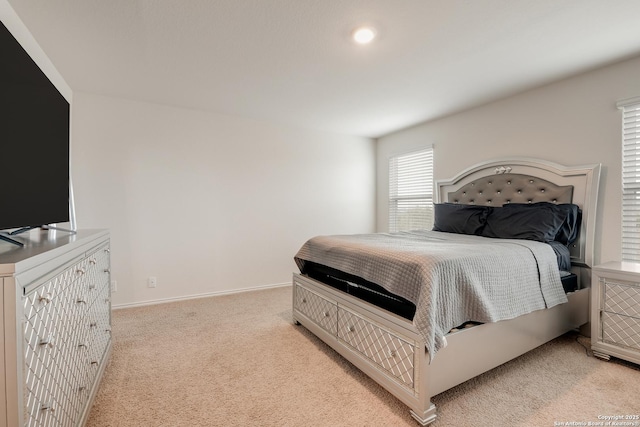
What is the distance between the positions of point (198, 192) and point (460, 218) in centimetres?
302

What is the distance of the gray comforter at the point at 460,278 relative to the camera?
154 centimetres

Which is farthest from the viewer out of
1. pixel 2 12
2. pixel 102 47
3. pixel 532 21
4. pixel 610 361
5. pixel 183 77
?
pixel 183 77

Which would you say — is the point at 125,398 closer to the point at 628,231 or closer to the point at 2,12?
the point at 2,12

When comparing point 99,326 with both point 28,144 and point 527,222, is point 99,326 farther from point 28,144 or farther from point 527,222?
Result: point 527,222

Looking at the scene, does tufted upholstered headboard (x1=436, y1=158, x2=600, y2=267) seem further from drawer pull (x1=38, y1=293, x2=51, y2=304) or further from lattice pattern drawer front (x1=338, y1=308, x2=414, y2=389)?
drawer pull (x1=38, y1=293, x2=51, y2=304)

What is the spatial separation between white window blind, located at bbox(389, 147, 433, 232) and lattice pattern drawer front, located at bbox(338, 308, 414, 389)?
254cm

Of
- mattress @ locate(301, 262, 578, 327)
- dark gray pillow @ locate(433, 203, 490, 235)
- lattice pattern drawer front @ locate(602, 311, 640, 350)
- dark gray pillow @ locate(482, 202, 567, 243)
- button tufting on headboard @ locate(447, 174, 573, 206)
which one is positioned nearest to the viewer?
mattress @ locate(301, 262, 578, 327)

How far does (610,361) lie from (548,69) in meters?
2.30

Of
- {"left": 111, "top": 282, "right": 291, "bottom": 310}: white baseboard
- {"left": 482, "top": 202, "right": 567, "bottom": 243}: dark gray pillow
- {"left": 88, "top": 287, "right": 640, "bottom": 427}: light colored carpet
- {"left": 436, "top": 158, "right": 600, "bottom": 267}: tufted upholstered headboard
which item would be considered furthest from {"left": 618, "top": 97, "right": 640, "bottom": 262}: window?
{"left": 111, "top": 282, "right": 291, "bottom": 310}: white baseboard

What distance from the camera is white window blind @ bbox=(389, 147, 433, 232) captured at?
4148 millimetres

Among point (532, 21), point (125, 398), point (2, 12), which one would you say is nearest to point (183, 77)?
point (2, 12)

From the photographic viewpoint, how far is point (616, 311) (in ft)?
6.63

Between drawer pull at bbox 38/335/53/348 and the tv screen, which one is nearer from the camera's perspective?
drawer pull at bbox 38/335/53/348

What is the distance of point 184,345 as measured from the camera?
2.36 metres
